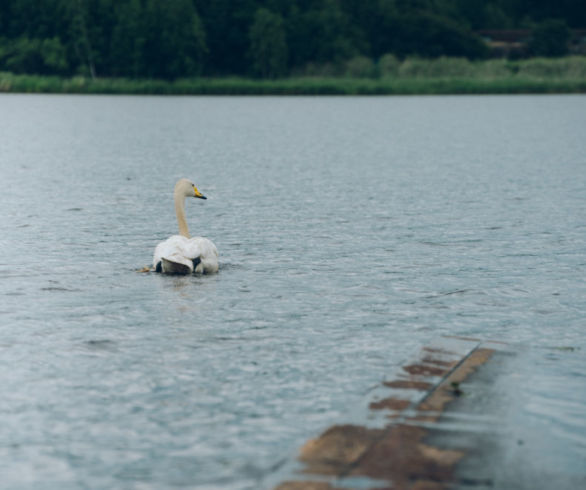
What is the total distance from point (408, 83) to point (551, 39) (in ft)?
133

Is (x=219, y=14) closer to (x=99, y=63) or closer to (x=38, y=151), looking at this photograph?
(x=99, y=63)

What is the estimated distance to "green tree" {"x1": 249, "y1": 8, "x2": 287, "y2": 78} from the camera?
98438 millimetres

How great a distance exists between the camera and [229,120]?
47.4 metres

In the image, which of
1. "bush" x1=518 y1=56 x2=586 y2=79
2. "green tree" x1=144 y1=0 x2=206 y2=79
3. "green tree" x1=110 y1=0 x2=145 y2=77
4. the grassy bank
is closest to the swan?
the grassy bank

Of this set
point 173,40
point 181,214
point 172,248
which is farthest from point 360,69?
point 172,248

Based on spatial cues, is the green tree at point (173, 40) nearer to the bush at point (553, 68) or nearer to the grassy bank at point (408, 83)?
the grassy bank at point (408, 83)

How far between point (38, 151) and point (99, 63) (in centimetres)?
7452

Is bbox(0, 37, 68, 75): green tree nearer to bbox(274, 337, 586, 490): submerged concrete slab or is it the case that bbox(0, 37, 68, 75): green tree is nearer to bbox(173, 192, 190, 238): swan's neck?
bbox(173, 192, 190, 238): swan's neck

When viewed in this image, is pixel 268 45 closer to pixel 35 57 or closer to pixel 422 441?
pixel 35 57

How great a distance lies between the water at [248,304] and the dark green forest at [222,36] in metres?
77.8

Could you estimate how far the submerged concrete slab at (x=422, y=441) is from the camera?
187 inches

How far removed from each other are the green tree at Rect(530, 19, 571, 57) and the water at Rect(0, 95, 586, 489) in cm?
9759

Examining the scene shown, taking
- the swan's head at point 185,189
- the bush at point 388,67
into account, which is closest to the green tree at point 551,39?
the bush at point 388,67

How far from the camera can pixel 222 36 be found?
348 feet
